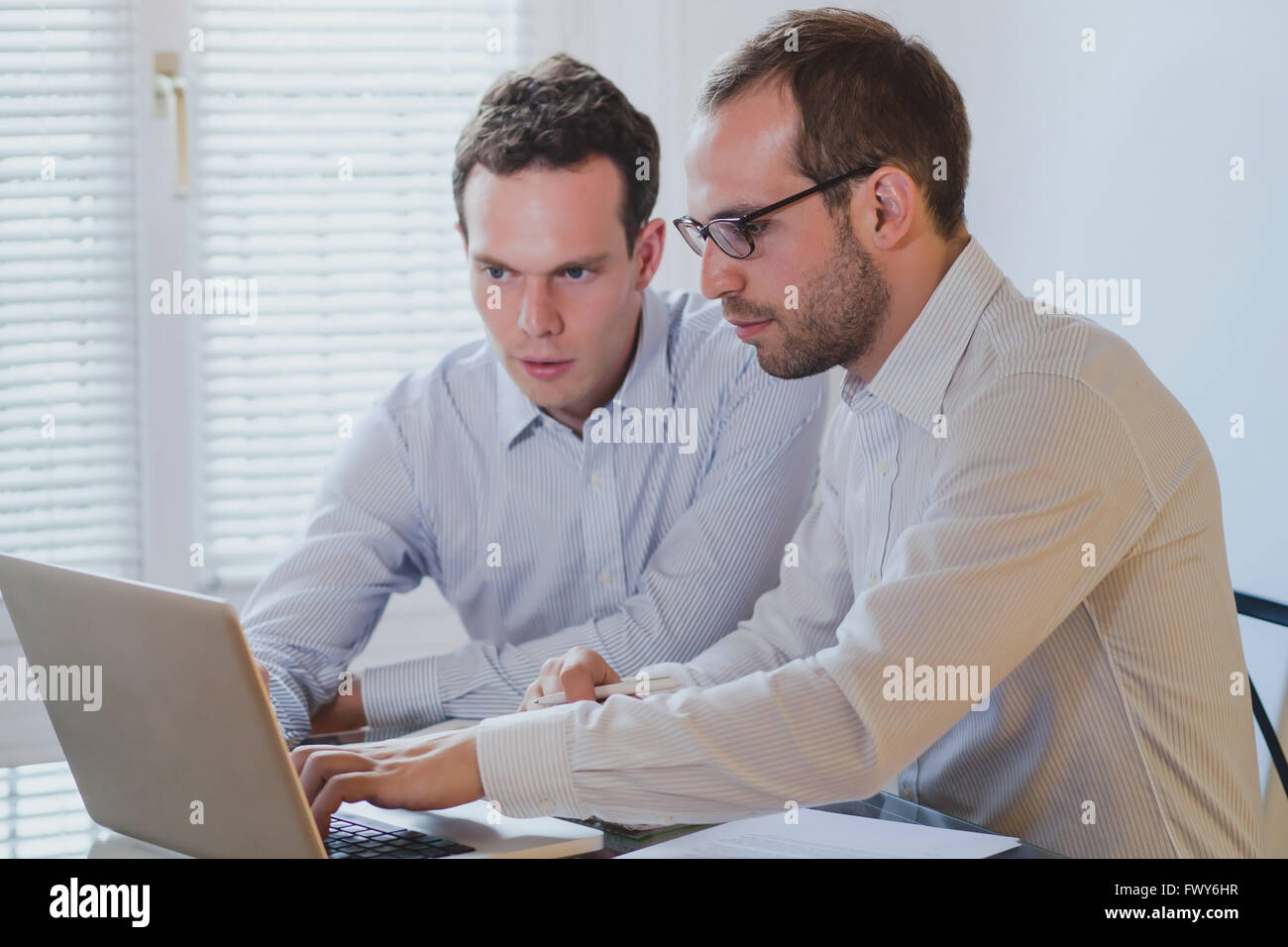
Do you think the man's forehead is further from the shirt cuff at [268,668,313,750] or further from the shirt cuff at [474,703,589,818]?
the shirt cuff at [268,668,313,750]

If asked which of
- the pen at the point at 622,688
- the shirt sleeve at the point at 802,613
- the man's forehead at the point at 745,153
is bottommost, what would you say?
the pen at the point at 622,688

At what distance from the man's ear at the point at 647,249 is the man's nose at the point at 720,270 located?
0.47 m

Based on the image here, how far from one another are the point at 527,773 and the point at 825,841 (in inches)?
9.6

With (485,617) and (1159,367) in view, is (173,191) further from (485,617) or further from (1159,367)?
(1159,367)

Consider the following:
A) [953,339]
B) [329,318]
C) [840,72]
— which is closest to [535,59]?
[329,318]

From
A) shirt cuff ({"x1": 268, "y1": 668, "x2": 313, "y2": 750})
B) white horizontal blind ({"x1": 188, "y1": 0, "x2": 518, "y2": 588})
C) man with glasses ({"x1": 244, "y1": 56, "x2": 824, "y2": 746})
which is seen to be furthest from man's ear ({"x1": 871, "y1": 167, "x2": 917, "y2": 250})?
white horizontal blind ({"x1": 188, "y1": 0, "x2": 518, "y2": 588})

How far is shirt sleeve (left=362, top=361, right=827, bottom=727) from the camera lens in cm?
159

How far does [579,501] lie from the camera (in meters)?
1.80

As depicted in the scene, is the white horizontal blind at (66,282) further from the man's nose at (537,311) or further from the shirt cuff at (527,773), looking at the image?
the shirt cuff at (527,773)

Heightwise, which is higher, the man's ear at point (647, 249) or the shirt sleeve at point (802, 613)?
the man's ear at point (647, 249)

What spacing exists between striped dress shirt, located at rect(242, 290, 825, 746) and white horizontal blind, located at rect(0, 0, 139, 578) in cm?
97

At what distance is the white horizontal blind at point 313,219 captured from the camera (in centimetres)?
264

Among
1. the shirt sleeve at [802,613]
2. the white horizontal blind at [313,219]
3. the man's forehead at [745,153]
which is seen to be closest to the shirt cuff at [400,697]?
the shirt sleeve at [802,613]

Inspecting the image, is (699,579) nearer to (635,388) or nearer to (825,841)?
(635,388)
